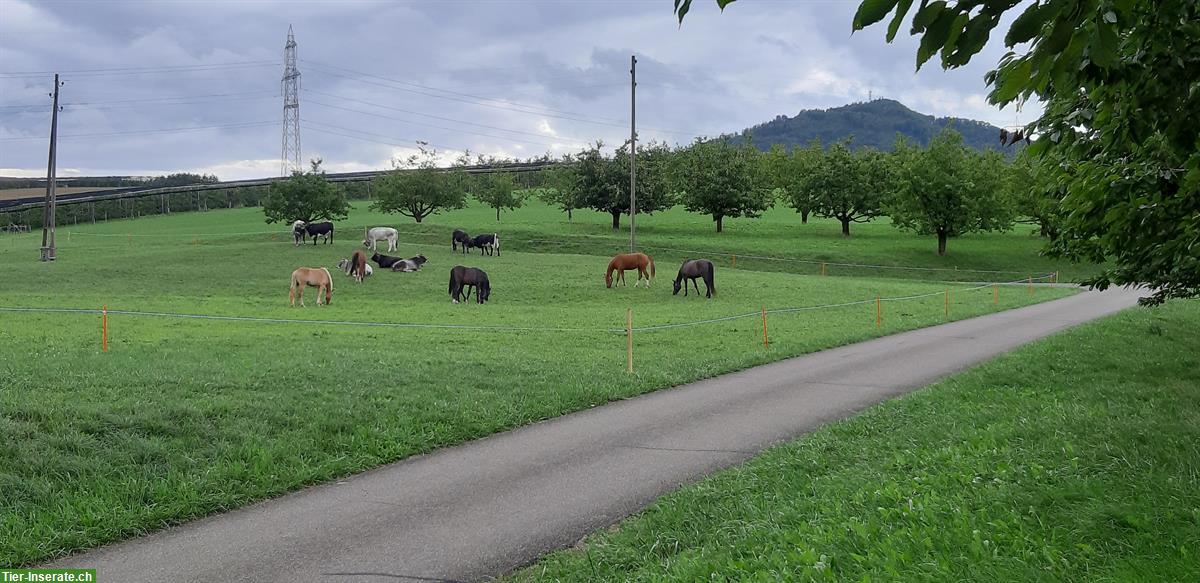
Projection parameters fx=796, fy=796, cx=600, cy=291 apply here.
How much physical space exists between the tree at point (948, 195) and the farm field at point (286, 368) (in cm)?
2035

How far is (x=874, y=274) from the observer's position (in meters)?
47.7

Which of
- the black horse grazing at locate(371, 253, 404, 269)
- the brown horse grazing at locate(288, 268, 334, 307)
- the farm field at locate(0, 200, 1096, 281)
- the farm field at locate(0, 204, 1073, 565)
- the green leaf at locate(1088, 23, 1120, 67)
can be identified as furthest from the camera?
the farm field at locate(0, 200, 1096, 281)

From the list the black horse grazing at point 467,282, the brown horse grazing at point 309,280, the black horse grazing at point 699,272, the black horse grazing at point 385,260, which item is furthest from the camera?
the black horse grazing at point 385,260

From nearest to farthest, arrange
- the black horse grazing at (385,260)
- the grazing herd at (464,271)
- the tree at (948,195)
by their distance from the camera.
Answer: the grazing herd at (464,271)
the black horse grazing at (385,260)
the tree at (948,195)

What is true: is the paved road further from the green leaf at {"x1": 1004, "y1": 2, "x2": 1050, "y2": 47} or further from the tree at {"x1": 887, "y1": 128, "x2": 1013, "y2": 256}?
the tree at {"x1": 887, "y1": 128, "x2": 1013, "y2": 256}

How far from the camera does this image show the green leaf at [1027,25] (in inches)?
97.4

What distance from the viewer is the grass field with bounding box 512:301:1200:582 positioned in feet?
14.1

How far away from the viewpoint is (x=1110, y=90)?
16.6 ft

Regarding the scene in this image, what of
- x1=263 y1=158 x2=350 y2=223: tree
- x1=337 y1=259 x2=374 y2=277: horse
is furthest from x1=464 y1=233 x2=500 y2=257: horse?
x1=263 y1=158 x2=350 y2=223: tree

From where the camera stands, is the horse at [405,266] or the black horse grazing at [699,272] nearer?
the black horse grazing at [699,272]

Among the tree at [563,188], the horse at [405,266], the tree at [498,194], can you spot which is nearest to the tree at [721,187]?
the tree at [563,188]

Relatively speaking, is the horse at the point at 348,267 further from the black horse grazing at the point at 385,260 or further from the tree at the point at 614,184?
the tree at the point at 614,184

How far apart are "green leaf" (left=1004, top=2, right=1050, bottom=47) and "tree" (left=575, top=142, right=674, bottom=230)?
202ft

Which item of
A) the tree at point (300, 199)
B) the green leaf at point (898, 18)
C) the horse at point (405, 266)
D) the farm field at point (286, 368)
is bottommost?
the farm field at point (286, 368)
